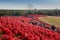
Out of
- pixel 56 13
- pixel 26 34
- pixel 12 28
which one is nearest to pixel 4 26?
pixel 12 28

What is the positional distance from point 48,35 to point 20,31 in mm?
3910

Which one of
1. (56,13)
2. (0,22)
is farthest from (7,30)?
(56,13)

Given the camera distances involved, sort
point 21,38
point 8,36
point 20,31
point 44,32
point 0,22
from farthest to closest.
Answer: point 44,32
point 0,22
point 20,31
point 21,38
point 8,36

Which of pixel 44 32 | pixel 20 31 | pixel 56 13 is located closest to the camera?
pixel 20 31

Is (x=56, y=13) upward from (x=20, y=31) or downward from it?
downward

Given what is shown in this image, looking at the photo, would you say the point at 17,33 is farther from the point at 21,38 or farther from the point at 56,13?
the point at 56,13

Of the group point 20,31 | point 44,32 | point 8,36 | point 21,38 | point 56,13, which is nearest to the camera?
point 8,36

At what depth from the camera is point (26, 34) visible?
70.0 feet

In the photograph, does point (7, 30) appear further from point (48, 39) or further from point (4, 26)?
point (48, 39)

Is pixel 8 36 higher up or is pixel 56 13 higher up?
pixel 8 36

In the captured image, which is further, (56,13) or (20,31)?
(56,13)

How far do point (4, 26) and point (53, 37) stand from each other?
5.48 metres

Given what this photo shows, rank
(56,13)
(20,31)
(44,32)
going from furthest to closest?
(56,13) → (44,32) → (20,31)

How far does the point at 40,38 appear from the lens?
22172 millimetres
